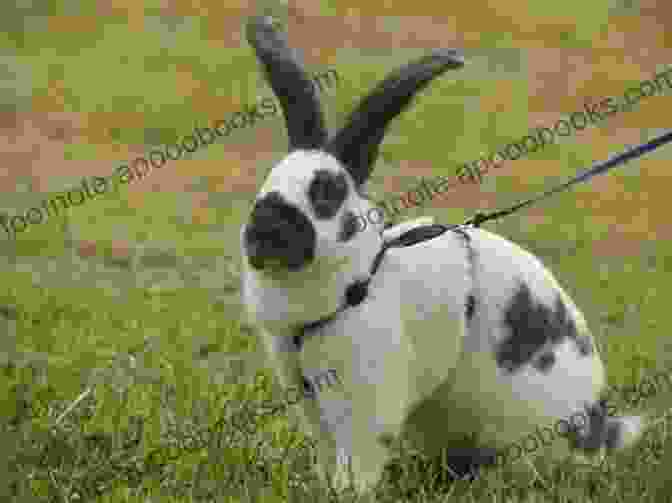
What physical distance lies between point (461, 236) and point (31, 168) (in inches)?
292

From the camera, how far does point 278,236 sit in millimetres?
2441

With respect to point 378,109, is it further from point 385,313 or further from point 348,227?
point 385,313

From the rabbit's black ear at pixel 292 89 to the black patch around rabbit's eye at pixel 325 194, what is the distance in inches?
3.9

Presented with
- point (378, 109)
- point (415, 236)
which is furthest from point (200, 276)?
point (378, 109)

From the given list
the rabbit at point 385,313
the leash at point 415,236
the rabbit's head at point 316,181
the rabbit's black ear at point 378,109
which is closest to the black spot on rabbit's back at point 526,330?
the rabbit at point 385,313

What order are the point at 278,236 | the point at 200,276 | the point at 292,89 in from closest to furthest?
the point at 278,236 < the point at 292,89 < the point at 200,276

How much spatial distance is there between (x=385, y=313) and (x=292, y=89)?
526 millimetres

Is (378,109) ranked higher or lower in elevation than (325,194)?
higher

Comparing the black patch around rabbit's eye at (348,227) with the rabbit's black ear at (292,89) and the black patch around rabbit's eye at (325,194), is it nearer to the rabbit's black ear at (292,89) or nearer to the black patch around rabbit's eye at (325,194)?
the black patch around rabbit's eye at (325,194)

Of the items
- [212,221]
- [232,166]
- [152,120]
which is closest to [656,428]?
[212,221]

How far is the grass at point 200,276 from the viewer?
292 cm

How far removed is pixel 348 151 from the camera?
2.60 m

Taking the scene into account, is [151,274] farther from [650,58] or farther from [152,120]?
[650,58]

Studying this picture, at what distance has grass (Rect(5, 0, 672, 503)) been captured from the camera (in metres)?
2.92
